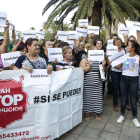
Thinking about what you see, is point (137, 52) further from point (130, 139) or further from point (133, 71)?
point (130, 139)

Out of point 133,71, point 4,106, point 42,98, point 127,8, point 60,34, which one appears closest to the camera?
point 4,106

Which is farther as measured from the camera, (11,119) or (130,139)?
(130,139)

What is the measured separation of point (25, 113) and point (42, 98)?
1.08ft

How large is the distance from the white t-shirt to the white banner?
1.29m

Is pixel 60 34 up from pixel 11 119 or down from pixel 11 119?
up

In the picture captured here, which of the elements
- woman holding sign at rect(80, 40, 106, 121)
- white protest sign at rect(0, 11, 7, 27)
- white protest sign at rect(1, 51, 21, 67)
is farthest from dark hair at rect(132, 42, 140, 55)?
white protest sign at rect(0, 11, 7, 27)

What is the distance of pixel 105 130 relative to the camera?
10.5ft

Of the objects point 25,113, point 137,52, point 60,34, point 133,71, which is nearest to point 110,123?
point 133,71

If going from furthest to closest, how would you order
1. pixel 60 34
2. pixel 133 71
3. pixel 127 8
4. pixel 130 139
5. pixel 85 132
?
pixel 127 8, pixel 60 34, pixel 133 71, pixel 85 132, pixel 130 139

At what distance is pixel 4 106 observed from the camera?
2352mm

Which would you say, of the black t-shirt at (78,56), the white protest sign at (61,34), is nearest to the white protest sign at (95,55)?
the black t-shirt at (78,56)

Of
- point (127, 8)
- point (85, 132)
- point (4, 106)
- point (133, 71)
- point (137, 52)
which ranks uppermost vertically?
point (127, 8)

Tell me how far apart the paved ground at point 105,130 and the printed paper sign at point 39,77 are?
1.13 m

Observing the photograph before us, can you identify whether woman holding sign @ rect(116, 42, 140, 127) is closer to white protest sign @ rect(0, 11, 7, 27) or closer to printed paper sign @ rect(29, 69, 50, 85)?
printed paper sign @ rect(29, 69, 50, 85)
